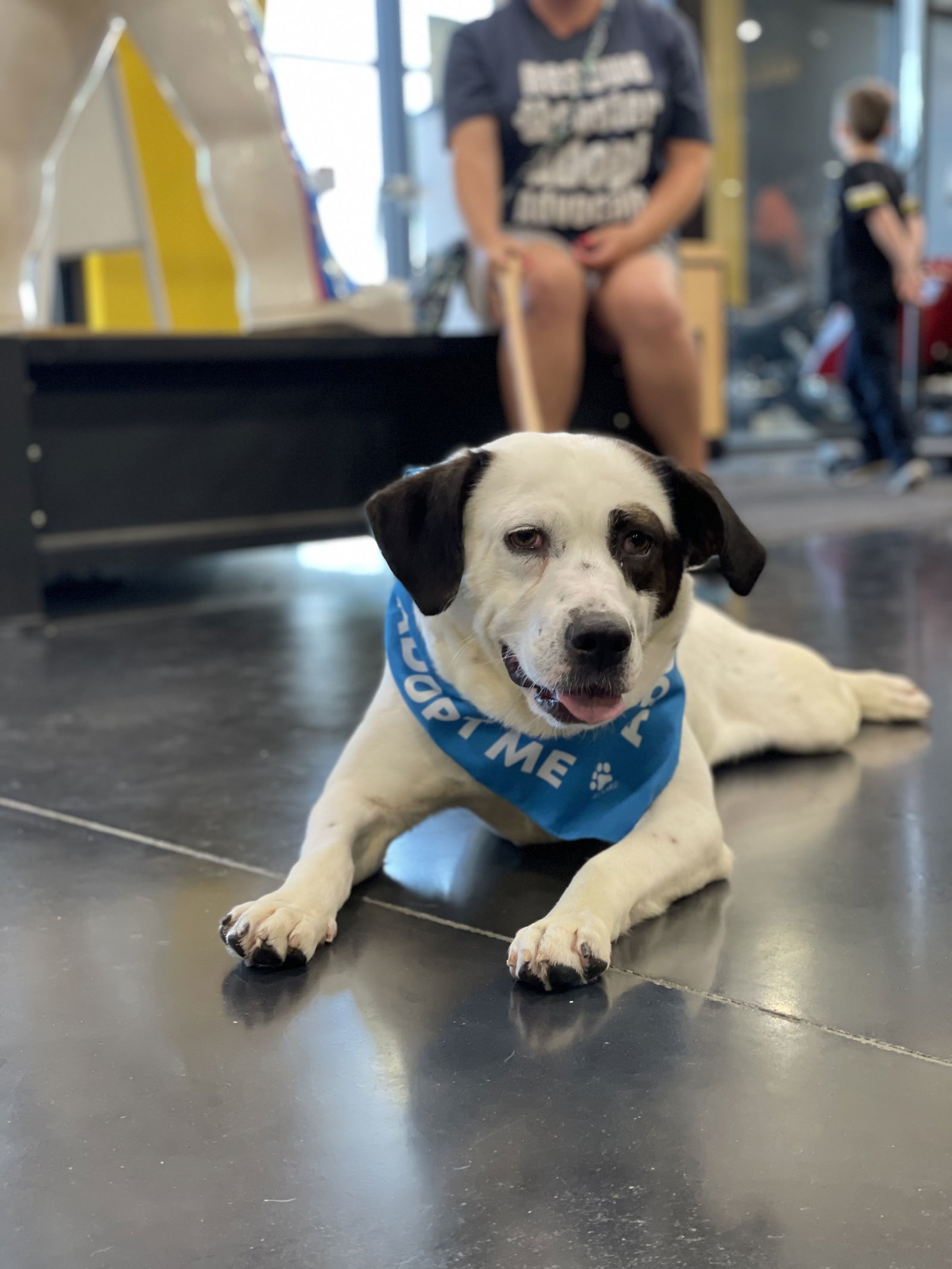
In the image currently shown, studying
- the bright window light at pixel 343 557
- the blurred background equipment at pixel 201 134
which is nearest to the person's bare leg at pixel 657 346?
the blurred background equipment at pixel 201 134

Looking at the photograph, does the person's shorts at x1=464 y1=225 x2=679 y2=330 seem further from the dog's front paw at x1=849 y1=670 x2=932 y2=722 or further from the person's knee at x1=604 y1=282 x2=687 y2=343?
the dog's front paw at x1=849 y1=670 x2=932 y2=722

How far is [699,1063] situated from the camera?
4.00 feet

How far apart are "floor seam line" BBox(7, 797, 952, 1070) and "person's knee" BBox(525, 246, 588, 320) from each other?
2.58 m

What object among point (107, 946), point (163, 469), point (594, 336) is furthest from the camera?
point (594, 336)

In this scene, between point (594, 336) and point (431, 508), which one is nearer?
point (431, 508)

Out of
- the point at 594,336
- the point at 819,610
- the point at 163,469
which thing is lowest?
the point at 819,610

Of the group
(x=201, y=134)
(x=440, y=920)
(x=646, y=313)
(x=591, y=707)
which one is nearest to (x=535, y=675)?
(x=591, y=707)

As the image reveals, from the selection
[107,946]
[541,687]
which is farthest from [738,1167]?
[107,946]

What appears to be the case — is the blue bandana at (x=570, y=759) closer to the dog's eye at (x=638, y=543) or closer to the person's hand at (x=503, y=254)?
the dog's eye at (x=638, y=543)

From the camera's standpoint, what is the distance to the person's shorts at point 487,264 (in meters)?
4.29

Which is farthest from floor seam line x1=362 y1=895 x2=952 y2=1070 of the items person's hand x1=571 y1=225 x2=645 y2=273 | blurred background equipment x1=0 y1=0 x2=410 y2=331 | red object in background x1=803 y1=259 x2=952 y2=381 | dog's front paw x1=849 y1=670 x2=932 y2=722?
red object in background x1=803 y1=259 x2=952 y2=381

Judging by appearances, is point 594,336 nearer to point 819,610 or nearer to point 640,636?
point 819,610

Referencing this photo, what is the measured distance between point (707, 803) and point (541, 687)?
10.7 inches

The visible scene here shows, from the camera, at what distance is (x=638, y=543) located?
5.37 ft
